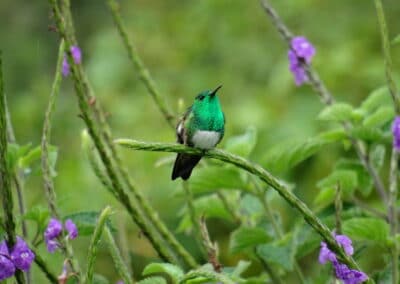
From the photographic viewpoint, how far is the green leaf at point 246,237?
1548 millimetres

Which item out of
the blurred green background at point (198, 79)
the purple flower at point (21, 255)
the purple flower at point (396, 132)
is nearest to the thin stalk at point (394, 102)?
the purple flower at point (396, 132)

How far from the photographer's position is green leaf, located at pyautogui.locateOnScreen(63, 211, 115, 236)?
144cm

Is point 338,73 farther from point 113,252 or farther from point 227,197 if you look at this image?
point 113,252

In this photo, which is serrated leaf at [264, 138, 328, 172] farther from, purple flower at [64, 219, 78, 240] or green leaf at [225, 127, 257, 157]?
purple flower at [64, 219, 78, 240]

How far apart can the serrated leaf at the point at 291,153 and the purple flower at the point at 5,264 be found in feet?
2.04

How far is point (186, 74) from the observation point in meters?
4.48

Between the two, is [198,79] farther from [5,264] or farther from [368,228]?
[5,264]

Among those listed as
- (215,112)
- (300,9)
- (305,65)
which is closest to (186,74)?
(300,9)

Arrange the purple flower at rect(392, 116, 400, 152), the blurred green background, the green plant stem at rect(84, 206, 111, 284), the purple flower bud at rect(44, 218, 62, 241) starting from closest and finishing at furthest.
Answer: the green plant stem at rect(84, 206, 111, 284) → the purple flower bud at rect(44, 218, 62, 241) → the purple flower at rect(392, 116, 400, 152) → the blurred green background

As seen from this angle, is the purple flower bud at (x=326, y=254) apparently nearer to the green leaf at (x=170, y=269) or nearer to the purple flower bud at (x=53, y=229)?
the green leaf at (x=170, y=269)

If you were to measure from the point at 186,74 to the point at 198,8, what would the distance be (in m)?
0.42

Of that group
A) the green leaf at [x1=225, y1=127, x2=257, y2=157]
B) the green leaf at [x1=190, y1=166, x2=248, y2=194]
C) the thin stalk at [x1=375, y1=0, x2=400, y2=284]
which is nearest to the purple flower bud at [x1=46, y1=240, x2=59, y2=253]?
the green leaf at [x1=190, y1=166, x2=248, y2=194]

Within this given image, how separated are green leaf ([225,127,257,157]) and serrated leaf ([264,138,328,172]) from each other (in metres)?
0.04

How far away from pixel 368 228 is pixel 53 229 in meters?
0.52
